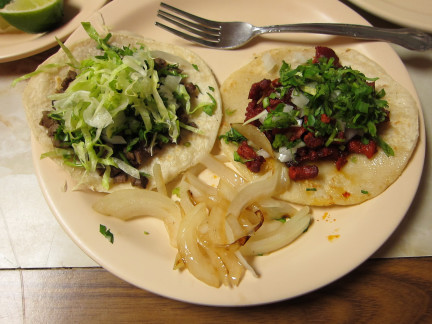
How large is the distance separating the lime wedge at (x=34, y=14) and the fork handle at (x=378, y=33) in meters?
2.07

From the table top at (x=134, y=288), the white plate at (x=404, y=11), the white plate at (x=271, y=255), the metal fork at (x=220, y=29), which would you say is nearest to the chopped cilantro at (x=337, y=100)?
the white plate at (x=271, y=255)

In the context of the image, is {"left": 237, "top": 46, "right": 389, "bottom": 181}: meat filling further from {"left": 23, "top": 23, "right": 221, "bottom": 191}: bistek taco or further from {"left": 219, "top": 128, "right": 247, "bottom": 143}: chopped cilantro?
{"left": 23, "top": 23, "right": 221, "bottom": 191}: bistek taco

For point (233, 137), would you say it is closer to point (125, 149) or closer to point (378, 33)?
point (125, 149)

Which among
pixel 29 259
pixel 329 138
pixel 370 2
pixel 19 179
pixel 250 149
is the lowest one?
pixel 29 259

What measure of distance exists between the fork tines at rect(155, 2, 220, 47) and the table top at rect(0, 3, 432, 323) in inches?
69.0

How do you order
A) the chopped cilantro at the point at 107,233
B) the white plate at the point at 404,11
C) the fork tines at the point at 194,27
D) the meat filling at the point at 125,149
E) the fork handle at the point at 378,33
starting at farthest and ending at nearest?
the fork tines at the point at 194,27 < the white plate at the point at 404,11 < the fork handle at the point at 378,33 < the meat filling at the point at 125,149 < the chopped cilantro at the point at 107,233

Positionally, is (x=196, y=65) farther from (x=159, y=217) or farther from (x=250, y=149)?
(x=159, y=217)

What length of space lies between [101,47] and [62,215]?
133 cm

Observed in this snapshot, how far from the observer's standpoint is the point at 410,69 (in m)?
2.99

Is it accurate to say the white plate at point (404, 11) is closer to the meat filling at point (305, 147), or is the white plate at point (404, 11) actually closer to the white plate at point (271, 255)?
the white plate at point (271, 255)

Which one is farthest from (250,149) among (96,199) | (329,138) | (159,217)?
(96,199)

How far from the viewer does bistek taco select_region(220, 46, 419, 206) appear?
2.32 m

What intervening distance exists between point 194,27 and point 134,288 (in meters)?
2.12

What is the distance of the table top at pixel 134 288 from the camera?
2365 mm
